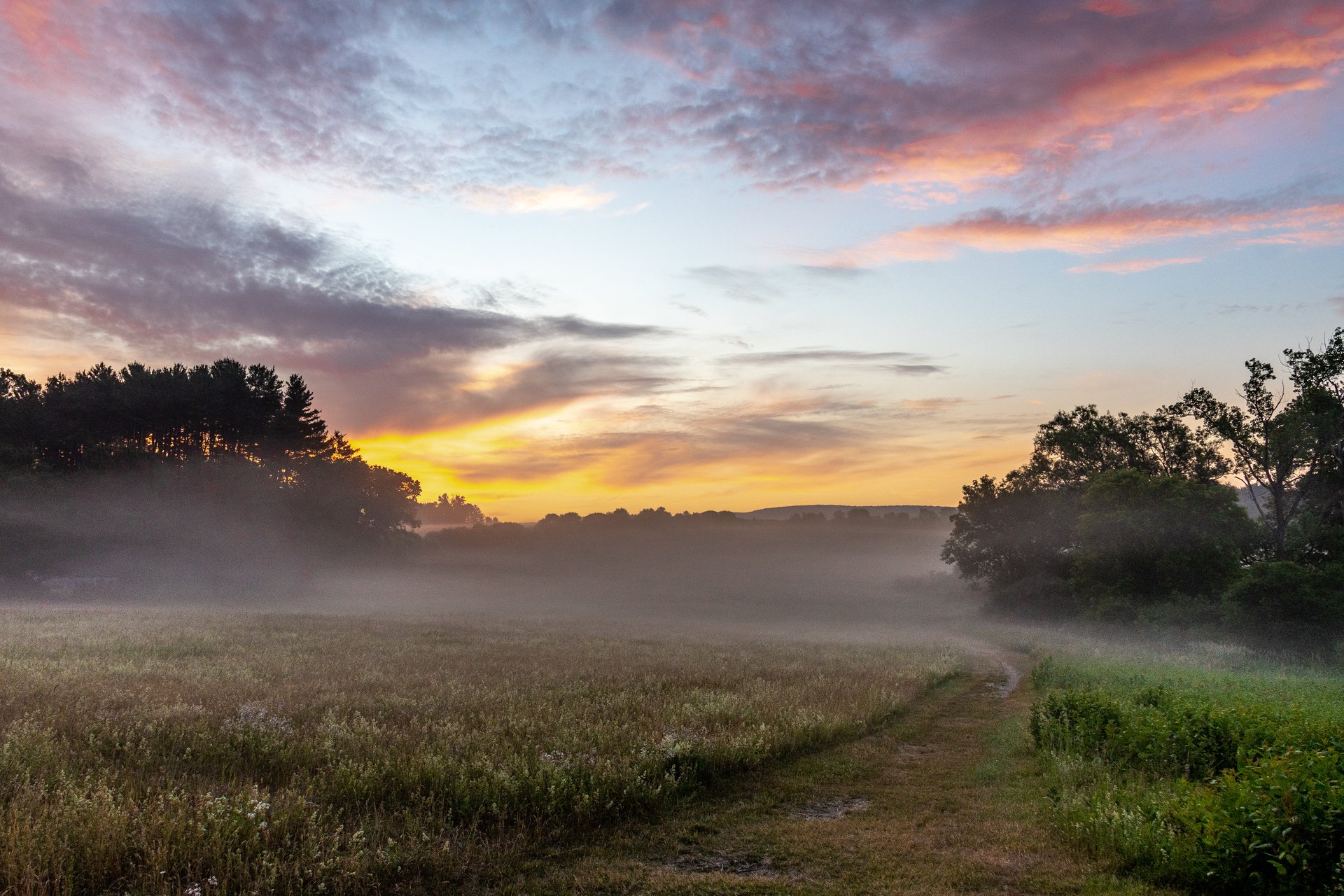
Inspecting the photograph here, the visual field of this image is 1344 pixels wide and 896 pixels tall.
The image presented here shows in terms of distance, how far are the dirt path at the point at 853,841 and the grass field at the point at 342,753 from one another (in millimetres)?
694

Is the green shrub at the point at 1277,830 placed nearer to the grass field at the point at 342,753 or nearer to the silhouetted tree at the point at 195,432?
the grass field at the point at 342,753

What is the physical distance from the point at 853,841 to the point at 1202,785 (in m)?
4.53

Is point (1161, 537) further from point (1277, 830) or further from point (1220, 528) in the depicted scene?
point (1277, 830)

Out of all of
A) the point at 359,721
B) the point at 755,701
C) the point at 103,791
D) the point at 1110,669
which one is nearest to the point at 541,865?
the point at 103,791

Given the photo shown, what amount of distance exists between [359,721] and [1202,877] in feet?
40.4

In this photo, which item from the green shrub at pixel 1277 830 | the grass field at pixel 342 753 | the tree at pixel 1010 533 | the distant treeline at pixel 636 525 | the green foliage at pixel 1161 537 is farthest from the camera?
the distant treeline at pixel 636 525

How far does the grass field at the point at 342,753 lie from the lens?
6816 millimetres

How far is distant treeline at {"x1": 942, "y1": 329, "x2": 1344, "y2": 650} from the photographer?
38.3m

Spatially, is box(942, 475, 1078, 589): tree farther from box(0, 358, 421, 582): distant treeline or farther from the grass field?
box(0, 358, 421, 582): distant treeline

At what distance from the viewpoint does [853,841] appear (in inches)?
347

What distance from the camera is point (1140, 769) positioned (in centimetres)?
1083

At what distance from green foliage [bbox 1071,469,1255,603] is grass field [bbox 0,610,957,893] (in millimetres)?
35025

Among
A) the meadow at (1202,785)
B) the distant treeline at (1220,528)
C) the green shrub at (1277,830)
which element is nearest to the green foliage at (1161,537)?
the distant treeline at (1220,528)

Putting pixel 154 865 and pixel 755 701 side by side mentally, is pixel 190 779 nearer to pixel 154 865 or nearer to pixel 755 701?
pixel 154 865
